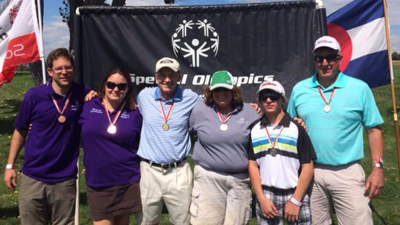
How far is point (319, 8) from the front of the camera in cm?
500

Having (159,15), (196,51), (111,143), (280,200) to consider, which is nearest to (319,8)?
(196,51)

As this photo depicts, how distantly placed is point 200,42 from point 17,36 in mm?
2336

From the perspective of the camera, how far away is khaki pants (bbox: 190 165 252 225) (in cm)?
353

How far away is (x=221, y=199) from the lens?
359 centimetres

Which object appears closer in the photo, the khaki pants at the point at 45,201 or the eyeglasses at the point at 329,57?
the eyeglasses at the point at 329,57

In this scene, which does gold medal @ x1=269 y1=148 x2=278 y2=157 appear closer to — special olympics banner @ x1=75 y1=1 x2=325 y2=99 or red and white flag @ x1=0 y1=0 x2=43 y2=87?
special olympics banner @ x1=75 y1=1 x2=325 y2=99

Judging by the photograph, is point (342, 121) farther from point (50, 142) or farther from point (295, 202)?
point (50, 142)

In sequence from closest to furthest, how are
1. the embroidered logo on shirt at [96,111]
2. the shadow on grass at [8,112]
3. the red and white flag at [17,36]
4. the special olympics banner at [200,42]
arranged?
the embroidered logo on shirt at [96,111] → the red and white flag at [17,36] → the special olympics banner at [200,42] → the shadow on grass at [8,112]

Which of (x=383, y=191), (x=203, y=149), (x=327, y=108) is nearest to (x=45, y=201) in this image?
(x=203, y=149)

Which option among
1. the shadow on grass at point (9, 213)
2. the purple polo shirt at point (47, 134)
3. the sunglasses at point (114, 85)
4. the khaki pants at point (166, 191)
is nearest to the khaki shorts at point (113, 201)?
the khaki pants at point (166, 191)

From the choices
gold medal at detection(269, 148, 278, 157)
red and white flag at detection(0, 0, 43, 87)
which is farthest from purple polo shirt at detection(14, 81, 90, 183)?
gold medal at detection(269, 148, 278, 157)

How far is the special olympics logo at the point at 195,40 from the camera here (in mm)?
5277

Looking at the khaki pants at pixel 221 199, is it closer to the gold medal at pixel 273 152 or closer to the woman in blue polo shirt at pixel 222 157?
the woman in blue polo shirt at pixel 222 157

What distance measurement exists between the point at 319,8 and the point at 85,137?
3370mm
